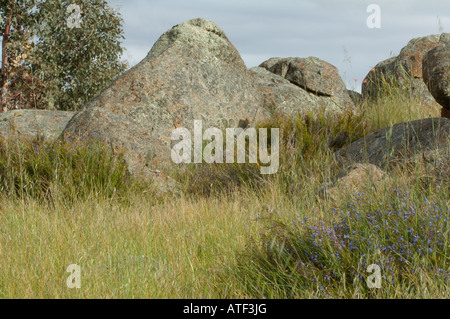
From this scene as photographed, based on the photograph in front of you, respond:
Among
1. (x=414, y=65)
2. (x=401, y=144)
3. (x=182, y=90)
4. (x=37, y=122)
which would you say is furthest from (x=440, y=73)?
(x=414, y=65)

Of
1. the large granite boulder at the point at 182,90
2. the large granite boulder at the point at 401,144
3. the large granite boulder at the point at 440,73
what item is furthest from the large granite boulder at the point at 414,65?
the large granite boulder at the point at 401,144

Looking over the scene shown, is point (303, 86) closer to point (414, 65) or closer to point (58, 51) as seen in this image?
point (414, 65)

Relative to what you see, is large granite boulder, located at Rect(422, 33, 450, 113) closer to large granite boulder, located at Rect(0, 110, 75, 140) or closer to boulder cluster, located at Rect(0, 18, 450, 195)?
boulder cluster, located at Rect(0, 18, 450, 195)

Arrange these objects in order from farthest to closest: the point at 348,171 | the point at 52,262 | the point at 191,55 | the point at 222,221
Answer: the point at 191,55 → the point at 348,171 → the point at 222,221 → the point at 52,262

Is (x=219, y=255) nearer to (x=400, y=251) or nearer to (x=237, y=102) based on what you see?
(x=400, y=251)

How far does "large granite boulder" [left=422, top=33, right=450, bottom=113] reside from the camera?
19.3ft

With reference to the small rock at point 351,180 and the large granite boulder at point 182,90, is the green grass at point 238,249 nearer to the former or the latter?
the small rock at point 351,180

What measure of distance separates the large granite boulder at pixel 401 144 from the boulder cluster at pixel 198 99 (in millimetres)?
12

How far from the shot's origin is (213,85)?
878cm

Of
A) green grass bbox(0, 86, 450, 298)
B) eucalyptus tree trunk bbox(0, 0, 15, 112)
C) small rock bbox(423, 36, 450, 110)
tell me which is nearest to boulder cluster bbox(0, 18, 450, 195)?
small rock bbox(423, 36, 450, 110)

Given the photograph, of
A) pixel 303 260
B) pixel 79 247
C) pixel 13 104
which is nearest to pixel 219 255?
pixel 303 260

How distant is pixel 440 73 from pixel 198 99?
379 cm

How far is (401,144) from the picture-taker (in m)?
5.79
